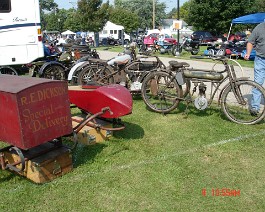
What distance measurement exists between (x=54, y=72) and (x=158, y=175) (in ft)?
20.5

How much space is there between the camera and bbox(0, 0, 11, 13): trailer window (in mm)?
8356

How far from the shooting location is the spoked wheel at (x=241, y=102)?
5.02 m

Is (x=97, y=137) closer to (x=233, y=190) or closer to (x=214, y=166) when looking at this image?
(x=214, y=166)

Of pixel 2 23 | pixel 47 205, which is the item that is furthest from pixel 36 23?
pixel 47 205

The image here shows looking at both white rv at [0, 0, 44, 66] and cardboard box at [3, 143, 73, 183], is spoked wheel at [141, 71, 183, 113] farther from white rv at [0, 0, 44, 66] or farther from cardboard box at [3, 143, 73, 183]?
white rv at [0, 0, 44, 66]

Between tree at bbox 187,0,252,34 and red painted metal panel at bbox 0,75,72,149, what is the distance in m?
30.6

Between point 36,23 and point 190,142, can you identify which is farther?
point 36,23

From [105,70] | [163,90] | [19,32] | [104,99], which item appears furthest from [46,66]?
[104,99]

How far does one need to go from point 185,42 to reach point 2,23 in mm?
14787

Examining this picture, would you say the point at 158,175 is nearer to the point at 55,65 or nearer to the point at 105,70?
the point at 105,70

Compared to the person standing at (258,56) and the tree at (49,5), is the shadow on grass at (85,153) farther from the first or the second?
the tree at (49,5)

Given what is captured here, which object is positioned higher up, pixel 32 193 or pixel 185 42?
pixel 185 42

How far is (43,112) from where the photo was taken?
3.24 m

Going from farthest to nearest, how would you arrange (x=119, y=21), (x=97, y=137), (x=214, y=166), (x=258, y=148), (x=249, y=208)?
(x=119, y=21) < (x=97, y=137) < (x=258, y=148) < (x=214, y=166) < (x=249, y=208)
